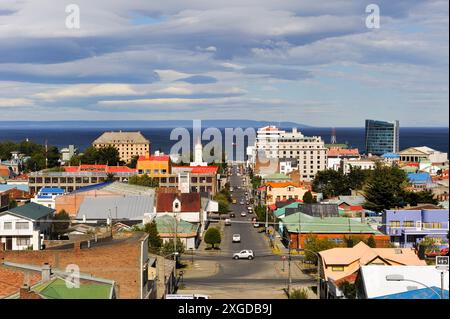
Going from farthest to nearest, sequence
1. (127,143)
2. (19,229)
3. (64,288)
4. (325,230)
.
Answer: (127,143) < (325,230) < (19,229) < (64,288)

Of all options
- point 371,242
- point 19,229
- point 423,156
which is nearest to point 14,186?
point 19,229

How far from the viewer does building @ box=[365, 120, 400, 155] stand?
231 ft

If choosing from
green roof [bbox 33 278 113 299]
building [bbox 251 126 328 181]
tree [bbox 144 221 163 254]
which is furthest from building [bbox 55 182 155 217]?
building [bbox 251 126 328 181]

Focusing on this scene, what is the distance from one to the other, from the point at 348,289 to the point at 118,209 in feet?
54.3

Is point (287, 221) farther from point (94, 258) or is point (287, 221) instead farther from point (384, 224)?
point (94, 258)

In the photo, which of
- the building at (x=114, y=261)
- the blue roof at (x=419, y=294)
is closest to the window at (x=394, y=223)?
the building at (x=114, y=261)

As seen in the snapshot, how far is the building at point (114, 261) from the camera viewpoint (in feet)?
40.0

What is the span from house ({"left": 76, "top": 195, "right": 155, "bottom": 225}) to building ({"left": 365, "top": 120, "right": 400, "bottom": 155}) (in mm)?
42640

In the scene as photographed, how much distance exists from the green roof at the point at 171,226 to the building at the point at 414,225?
6.51 meters

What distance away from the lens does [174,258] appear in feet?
64.6

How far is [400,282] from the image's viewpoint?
10500mm

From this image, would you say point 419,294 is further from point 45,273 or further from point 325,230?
point 325,230
